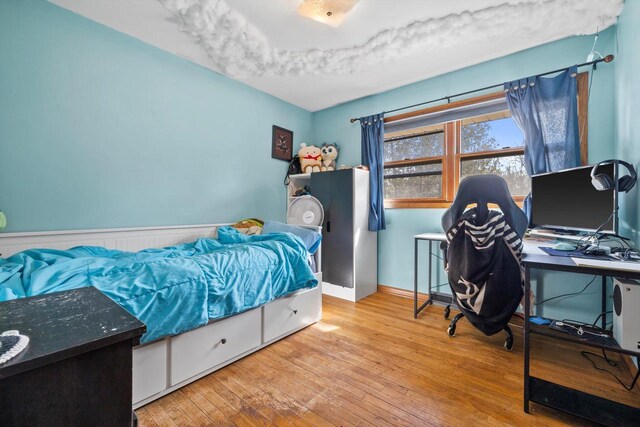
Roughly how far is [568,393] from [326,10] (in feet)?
9.16

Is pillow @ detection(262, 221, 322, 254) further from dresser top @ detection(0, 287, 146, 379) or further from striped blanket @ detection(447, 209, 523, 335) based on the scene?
dresser top @ detection(0, 287, 146, 379)

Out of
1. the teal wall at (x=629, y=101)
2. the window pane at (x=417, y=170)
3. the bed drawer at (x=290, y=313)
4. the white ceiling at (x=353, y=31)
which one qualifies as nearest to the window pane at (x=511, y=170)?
the window pane at (x=417, y=170)

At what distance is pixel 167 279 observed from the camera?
4.77 ft

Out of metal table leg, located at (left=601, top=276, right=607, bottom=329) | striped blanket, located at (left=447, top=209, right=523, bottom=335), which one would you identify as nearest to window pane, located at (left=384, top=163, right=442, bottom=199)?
striped blanket, located at (left=447, top=209, right=523, bottom=335)

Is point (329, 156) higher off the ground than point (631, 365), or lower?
higher

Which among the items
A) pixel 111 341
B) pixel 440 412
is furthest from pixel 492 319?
pixel 111 341

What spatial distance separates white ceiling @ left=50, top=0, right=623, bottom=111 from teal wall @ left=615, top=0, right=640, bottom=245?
0.75 ft

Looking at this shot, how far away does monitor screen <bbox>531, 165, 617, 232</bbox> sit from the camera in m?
1.60

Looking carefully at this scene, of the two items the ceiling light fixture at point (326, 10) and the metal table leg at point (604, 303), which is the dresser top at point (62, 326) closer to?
the ceiling light fixture at point (326, 10)

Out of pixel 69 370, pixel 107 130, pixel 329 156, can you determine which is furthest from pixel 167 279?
pixel 329 156

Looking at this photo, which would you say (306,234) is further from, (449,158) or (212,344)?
(449,158)

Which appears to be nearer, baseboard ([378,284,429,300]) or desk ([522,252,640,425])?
desk ([522,252,640,425])

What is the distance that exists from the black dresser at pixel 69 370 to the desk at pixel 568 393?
5.31 feet

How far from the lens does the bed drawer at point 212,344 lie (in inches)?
60.0
